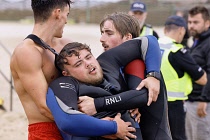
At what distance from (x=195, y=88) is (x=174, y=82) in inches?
27.6

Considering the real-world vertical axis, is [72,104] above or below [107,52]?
below

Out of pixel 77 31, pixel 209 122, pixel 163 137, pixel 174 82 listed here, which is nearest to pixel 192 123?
pixel 209 122

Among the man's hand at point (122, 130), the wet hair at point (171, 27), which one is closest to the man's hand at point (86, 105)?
the man's hand at point (122, 130)

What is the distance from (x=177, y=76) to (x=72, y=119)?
2.89 metres

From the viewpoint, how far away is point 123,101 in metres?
2.93

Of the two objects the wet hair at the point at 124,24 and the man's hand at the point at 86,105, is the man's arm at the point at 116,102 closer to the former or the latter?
the man's hand at the point at 86,105

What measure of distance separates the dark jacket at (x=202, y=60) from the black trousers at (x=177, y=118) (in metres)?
0.48

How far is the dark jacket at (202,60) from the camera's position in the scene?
19.5ft

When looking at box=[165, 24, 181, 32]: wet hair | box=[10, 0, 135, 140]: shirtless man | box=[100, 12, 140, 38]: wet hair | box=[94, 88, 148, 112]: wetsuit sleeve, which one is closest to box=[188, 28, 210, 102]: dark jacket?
box=[165, 24, 181, 32]: wet hair

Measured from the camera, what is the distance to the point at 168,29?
5918 millimetres

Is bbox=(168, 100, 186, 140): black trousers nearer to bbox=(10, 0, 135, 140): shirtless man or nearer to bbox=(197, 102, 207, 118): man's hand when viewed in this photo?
bbox=(197, 102, 207, 118): man's hand

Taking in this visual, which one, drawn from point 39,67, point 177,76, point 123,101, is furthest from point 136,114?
point 177,76

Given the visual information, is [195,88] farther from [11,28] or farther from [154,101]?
[11,28]

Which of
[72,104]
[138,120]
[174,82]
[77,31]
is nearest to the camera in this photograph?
[72,104]
